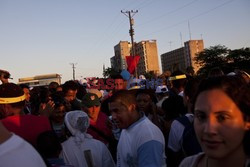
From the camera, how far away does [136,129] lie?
2.75m

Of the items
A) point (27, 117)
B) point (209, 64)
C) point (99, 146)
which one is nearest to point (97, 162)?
point (99, 146)

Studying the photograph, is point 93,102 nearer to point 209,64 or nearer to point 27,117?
point 27,117

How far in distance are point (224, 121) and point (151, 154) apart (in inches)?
44.3

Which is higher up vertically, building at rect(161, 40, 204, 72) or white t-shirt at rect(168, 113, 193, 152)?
building at rect(161, 40, 204, 72)

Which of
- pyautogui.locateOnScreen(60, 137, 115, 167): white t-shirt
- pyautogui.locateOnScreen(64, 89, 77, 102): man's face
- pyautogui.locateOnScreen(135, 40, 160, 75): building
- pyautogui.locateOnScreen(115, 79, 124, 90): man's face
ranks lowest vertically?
pyautogui.locateOnScreen(60, 137, 115, 167): white t-shirt

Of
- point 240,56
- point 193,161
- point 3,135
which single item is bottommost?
point 193,161

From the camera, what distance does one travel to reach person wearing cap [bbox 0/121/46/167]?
5.08ft

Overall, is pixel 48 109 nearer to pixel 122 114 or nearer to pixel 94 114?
pixel 94 114

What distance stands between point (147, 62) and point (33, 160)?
439 ft

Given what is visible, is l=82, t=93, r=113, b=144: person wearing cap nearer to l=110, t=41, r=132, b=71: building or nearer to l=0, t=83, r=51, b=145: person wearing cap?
l=0, t=83, r=51, b=145: person wearing cap

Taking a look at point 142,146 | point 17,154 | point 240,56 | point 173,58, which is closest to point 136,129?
point 142,146

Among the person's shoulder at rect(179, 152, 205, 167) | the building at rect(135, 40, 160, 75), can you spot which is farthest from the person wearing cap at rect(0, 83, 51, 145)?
the building at rect(135, 40, 160, 75)

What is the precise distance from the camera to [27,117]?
10.2ft

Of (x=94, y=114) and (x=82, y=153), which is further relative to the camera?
(x=94, y=114)
